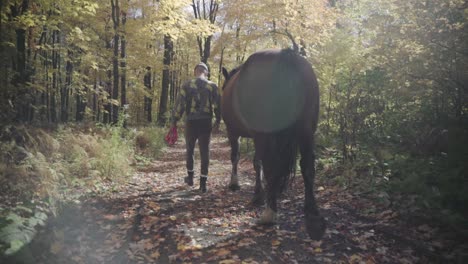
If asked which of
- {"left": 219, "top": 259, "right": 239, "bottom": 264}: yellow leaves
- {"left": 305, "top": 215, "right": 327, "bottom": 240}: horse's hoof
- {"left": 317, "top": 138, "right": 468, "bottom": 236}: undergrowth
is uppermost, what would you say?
{"left": 317, "top": 138, "right": 468, "bottom": 236}: undergrowth

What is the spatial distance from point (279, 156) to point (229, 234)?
3.67 ft

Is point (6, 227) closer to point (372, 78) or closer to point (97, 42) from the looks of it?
point (372, 78)

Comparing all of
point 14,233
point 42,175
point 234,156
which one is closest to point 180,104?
point 234,156

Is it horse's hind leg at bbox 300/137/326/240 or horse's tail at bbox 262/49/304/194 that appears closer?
horse's tail at bbox 262/49/304/194

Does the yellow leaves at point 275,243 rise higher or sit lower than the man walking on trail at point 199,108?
lower

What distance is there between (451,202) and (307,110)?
6.45 feet

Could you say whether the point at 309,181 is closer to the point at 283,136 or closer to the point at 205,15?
the point at 283,136

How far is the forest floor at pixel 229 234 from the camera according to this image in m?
3.08

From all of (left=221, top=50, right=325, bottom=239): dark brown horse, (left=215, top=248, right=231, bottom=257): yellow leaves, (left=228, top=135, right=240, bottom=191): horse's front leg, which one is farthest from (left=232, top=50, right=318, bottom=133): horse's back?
(left=228, top=135, right=240, bottom=191): horse's front leg

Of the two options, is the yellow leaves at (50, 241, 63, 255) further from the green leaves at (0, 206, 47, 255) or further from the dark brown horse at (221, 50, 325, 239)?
the dark brown horse at (221, 50, 325, 239)

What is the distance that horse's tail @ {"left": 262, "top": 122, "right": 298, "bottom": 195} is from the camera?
145 inches

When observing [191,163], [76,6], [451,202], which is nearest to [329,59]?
[191,163]

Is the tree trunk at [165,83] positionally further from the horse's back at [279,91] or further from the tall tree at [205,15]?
the horse's back at [279,91]

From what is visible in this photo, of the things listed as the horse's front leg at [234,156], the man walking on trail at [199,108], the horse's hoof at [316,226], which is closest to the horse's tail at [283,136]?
the horse's hoof at [316,226]
